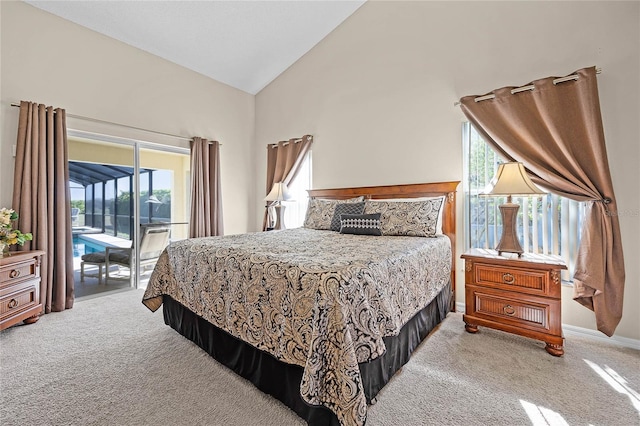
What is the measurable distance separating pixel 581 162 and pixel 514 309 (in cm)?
127

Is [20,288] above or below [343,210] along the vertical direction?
below

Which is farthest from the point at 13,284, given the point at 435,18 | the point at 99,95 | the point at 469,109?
the point at 435,18

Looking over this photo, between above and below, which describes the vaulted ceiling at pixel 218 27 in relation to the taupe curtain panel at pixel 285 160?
above

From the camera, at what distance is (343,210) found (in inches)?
125

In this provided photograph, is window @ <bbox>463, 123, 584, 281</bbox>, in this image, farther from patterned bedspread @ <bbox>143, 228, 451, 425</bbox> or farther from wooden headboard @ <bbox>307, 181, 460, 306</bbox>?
patterned bedspread @ <bbox>143, 228, 451, 425</bbox>

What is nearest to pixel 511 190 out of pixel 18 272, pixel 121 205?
pixel 18 272

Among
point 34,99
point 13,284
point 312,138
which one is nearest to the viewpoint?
point 13,284

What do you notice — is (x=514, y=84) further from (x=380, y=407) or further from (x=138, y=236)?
(x=138, y=236)

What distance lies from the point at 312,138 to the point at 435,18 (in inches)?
79.6

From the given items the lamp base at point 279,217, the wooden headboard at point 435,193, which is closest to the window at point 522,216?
the wooden headboard at point 435,193

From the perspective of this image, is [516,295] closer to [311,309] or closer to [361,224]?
[361,224]

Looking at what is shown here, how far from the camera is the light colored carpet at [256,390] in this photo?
4.68ft

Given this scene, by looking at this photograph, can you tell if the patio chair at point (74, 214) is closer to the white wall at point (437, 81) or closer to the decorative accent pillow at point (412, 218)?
the white wall at point (437, 81)

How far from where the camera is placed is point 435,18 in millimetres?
3041
